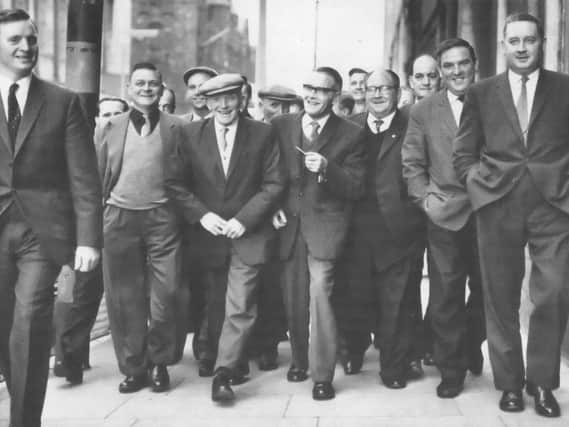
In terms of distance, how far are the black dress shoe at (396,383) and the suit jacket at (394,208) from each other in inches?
29.7

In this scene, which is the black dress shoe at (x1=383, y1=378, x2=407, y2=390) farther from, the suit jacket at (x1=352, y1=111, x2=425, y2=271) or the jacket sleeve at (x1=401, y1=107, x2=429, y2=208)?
the jacket sleeve at (x1=401, y1=107, x2=429, y2=208)

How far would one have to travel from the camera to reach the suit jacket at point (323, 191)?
209 inches

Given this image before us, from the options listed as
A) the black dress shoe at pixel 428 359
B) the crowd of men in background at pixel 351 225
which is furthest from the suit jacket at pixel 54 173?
the black dress shoe at pixel 428 359

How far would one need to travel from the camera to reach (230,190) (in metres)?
5.39

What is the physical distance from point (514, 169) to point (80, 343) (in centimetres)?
317

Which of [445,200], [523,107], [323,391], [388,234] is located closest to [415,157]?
[445,200]

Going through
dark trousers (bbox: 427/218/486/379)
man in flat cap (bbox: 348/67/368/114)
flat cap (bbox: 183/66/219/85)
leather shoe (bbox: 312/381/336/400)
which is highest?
man in flat cap (bbox: 348/67/368/114)

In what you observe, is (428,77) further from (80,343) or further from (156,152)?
(80,343)

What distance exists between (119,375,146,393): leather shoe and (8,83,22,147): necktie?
6.87ft

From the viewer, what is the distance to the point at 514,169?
459cm

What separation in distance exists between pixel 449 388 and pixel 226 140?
218 cm

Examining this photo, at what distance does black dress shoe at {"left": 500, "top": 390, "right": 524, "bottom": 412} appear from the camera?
15.3 ft

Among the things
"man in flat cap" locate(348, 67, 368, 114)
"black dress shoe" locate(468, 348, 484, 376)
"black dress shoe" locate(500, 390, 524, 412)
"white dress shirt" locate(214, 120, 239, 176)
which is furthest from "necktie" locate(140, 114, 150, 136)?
"man in flat cap" locate(348, 67, 368, 114)

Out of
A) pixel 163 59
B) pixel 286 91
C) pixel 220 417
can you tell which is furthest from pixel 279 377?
pixel 163 59
